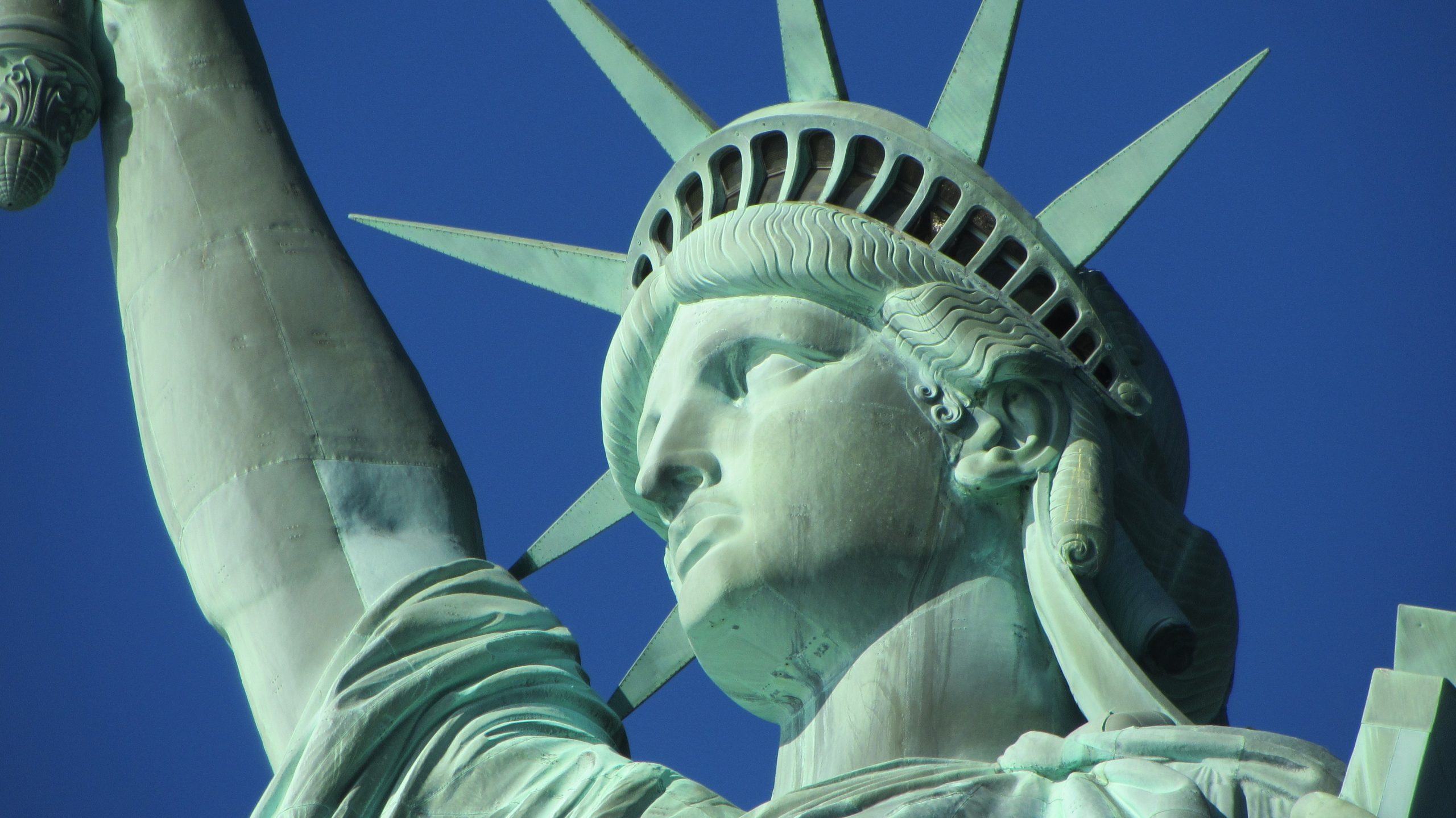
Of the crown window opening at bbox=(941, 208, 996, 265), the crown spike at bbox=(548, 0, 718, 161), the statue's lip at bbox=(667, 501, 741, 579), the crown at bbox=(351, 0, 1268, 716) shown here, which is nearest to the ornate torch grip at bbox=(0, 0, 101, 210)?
the crown at bbox=(351, 0, 1268, 716)

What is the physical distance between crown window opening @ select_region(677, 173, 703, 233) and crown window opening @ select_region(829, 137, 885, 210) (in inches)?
22.0

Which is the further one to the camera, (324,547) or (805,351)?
(324,547)

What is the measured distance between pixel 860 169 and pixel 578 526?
5.68 ft

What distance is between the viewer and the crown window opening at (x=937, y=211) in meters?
8.99

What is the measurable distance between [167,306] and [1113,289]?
11.5 ft

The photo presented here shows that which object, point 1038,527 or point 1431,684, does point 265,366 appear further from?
point 1431,684

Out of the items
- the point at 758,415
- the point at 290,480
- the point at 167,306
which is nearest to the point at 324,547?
the point at 290,480

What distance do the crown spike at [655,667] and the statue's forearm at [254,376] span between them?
0.75 m

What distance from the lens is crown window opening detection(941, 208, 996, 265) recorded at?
8.95 metres

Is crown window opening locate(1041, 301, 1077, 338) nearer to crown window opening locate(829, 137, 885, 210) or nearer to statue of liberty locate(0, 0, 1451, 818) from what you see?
statue of liberty locate(0, 0, 1451, 818)

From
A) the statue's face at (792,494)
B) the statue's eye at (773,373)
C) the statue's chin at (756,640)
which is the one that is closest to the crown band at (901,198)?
the statue's face at (792,494)

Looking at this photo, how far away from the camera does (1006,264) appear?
29.3 feet

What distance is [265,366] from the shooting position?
985 centimetres

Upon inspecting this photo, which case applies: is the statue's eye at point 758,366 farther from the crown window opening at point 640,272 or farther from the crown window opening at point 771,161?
the crown window opening at point 640,272
